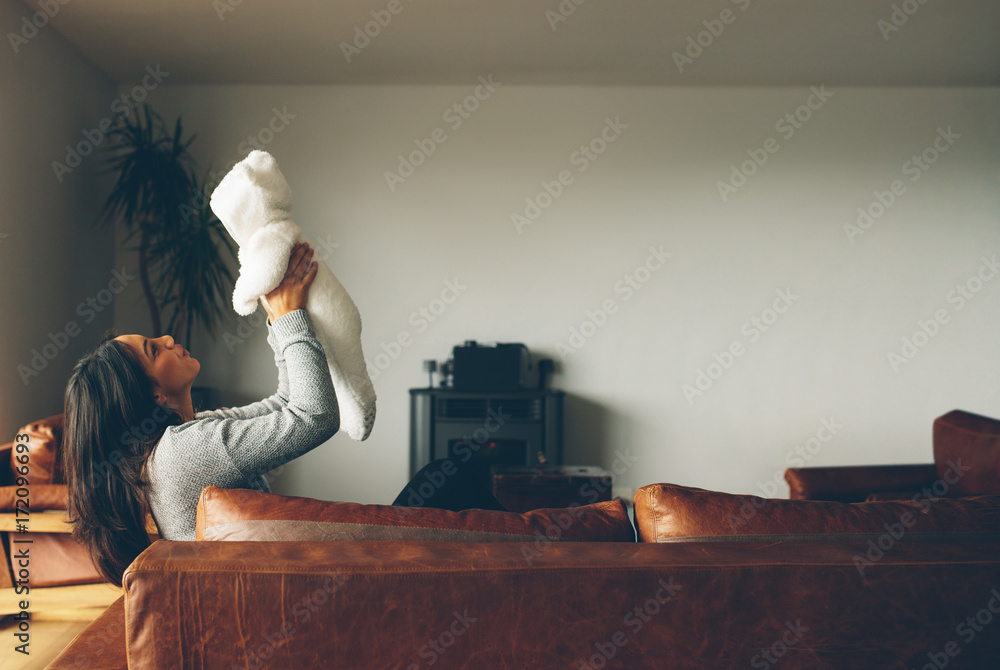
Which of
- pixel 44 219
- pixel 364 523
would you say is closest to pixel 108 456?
pixel 364 523

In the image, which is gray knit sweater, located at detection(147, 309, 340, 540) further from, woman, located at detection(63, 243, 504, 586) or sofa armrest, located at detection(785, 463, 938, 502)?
sofa armrest, located at detection(785, 463, 938, 502)

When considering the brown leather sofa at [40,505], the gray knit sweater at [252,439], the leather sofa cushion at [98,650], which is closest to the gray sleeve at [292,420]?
the gray knit sweater at [252,439]

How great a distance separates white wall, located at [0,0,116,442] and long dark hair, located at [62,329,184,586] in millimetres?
2084

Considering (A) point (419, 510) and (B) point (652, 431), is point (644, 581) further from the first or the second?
(B) point (652, 431)

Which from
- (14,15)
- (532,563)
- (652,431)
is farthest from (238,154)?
(532,563)

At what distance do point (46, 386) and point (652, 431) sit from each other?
3232 millimetres

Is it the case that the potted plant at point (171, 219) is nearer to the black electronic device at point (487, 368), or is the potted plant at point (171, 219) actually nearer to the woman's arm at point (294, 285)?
the black electronic device at point (487, 368)

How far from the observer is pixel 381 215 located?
3.91m

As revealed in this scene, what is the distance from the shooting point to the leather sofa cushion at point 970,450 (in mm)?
2178

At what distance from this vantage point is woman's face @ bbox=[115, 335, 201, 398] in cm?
130

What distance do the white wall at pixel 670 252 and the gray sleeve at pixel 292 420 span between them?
8.87 feet

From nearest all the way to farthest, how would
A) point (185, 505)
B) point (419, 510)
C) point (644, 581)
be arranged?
point (644, 581)
point (419, 510)
point (185, 505)

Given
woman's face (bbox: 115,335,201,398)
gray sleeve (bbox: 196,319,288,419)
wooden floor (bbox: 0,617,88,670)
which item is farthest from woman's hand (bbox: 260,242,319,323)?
wooden floor (bbox: 0,617,88,670)

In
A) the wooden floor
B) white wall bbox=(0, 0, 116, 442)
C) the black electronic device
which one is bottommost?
the wooden floor
